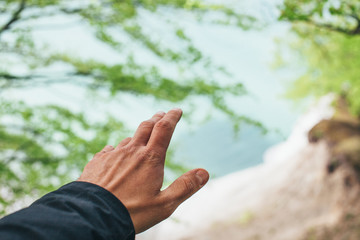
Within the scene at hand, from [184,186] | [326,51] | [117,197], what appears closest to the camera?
[117,197]

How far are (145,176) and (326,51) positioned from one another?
7.05 meters

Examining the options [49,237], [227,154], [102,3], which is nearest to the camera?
[49,237]

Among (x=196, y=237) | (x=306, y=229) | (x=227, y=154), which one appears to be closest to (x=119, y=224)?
(x=306, y=229)

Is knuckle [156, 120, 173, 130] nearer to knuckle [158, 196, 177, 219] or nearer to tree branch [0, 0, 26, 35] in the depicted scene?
knuckle [158, 196, 177, 219]

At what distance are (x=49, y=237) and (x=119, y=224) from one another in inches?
7.7

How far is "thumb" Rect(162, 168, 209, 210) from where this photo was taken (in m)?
1.02

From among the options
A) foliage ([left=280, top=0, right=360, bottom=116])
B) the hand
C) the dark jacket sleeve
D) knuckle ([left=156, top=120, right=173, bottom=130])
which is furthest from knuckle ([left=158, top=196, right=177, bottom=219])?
foliage ([left=280, top=0, right=360, bottom=116])

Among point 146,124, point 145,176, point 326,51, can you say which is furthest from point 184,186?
point 326,51

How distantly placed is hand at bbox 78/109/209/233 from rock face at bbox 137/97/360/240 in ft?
11.0

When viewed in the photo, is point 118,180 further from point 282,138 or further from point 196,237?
point 196,237

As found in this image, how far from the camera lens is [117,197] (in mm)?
933

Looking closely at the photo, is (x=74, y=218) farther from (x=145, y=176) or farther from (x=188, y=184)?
(x=188, y=184)

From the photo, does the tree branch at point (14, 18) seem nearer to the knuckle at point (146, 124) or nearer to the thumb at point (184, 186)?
the knuckle at point (146, 124)

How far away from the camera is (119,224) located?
87 cm
